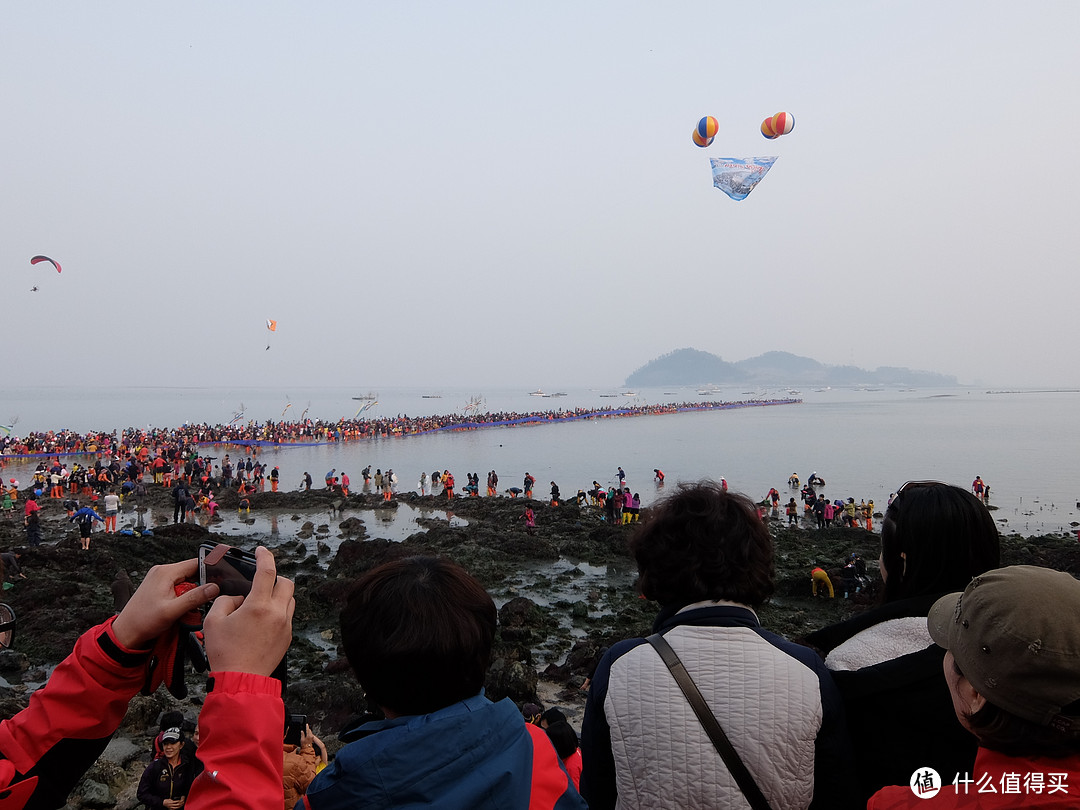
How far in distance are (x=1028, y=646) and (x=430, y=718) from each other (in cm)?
113

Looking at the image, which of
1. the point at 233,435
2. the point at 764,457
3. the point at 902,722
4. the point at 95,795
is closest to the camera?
the point at 902,722

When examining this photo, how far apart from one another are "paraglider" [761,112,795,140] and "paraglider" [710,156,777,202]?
40.8 inches

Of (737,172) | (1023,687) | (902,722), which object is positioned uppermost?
(737,172)

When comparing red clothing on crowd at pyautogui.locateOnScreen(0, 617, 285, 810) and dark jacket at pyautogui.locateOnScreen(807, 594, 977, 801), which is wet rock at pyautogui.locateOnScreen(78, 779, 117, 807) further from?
dark jacket at pyautogui.locateOnScreen(807, 594, 977, 801)

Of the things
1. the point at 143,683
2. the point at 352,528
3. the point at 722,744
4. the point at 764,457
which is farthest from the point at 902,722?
the point at 764,457

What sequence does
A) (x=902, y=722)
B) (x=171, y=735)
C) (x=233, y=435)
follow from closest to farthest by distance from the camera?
1. (x=902, y=722)
2. (x=171, y=735)
3. (x=233, y=435)

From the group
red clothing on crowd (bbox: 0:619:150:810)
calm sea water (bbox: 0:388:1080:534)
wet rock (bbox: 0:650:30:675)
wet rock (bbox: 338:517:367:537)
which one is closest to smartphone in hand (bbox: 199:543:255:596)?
red clothing on crowd (bbox: 0:619:150:810)

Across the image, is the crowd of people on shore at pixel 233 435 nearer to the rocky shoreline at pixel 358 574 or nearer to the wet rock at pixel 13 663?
the rocky shoreline at pixel 358 574

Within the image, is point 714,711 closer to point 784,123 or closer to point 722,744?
point 722,744

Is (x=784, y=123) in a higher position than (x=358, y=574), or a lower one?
higher

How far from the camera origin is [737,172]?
15727 mm

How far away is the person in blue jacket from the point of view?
46.2 inches

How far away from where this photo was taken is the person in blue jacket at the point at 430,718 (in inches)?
46.2

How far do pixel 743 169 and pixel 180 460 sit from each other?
29.2 meters
